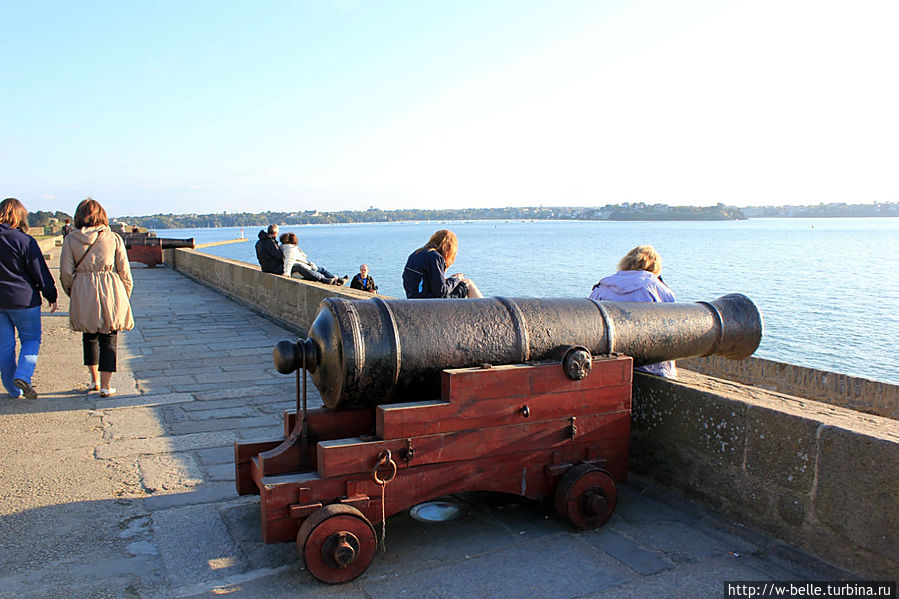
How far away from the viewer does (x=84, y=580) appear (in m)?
2.76

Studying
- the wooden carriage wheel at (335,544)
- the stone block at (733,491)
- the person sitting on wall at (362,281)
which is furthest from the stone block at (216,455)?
the person sitting on wall at (362,281)

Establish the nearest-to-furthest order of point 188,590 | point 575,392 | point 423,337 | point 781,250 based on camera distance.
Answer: point 188,590, point 423,337, point 575,392, point 781,250

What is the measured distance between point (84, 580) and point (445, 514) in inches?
60.5

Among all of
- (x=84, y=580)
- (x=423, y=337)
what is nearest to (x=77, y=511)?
(x=84, y=580)

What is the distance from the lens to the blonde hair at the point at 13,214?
5453 millimetres

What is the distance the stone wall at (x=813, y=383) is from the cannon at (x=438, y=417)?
465cm

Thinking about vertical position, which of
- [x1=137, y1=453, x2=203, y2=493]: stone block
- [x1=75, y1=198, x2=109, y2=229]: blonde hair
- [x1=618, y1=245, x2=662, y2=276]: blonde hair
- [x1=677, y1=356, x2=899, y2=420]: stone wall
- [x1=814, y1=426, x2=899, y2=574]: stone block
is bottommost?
[x1=677, y1=356, x2=899, y2=420]: stone wall

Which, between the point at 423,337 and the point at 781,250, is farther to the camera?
the point at 781,250

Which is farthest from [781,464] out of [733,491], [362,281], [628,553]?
[362,281]

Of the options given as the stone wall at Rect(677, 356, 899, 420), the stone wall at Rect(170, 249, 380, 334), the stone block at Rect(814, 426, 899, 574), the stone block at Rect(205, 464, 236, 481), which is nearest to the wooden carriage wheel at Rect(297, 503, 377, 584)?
the stone block at Rect(205, 464, 236, 481)

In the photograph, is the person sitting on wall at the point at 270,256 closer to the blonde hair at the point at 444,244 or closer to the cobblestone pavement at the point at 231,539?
the blonde hair at the point at 444,244

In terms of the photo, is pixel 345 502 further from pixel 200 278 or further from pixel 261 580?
pixel 200 278

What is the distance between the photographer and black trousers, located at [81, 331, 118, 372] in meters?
5.56

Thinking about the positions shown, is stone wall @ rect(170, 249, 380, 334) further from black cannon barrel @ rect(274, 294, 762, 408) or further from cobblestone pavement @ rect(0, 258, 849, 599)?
black cannon barrel @ rect(274, 294, 762, 408)
